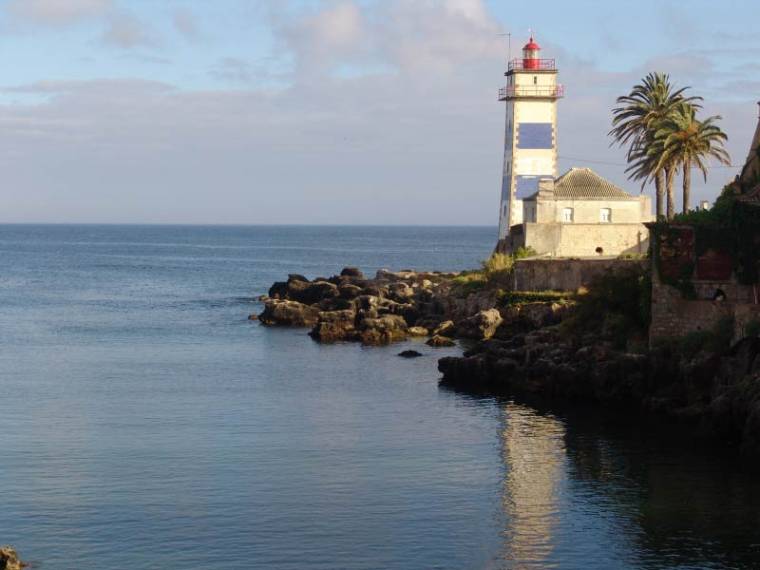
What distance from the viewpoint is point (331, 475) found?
4081 centimetres

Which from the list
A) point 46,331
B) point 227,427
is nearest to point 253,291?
point 46,331

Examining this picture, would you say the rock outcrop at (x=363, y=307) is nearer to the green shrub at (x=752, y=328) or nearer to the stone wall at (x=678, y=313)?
the stone wall at (x=678, y=313)

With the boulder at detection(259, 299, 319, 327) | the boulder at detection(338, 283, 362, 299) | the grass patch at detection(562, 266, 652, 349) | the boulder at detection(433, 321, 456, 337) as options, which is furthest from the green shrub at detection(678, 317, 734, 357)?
the boulder at detection(338, 283, 362, 299)

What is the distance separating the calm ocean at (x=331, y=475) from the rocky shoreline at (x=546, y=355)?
69.1 inches

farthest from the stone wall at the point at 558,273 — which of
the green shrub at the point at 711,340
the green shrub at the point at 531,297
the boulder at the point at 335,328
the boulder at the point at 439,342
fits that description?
the green shrub at the point at 711,340

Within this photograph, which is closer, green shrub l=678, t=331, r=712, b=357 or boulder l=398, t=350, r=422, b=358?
green shrub l=678, t=331, r=712, b=357

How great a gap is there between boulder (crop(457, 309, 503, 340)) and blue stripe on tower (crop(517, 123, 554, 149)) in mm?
19991

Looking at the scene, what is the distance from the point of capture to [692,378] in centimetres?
5041

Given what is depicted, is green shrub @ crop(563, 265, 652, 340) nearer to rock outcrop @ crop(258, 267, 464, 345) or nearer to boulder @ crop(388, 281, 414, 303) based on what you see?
rock outcrop @ crop(258, 267, 464, 345)

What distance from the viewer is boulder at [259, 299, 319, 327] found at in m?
86.4

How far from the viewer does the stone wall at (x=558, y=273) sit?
74.3 metres

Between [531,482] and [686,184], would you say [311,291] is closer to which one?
[686,184]

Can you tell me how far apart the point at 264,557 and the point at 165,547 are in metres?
2.70

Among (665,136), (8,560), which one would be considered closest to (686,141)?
(665,136)
